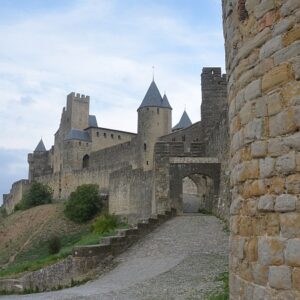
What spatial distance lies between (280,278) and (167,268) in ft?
30.1

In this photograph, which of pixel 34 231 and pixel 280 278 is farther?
pixel 34 231

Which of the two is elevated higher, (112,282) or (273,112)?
(273,112)

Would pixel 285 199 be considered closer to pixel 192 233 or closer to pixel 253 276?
pixel 253 276

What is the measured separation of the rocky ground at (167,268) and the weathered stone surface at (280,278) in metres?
5.86

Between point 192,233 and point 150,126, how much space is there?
3373 centimetres

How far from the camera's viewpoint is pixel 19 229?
143 ft

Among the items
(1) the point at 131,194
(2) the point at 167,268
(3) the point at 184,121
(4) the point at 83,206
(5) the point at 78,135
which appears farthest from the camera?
(5) the point at 78,135

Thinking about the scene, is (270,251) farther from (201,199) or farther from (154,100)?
(154,100)

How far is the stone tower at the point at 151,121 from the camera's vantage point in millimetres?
49384

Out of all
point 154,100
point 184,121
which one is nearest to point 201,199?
point 154,100

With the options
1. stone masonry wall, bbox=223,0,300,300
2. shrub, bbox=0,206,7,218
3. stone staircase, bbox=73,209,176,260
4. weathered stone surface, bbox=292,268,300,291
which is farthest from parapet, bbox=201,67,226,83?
shrub, bbox=0,206,7,218

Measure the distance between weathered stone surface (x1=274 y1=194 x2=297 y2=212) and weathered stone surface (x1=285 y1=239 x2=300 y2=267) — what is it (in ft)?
0.79

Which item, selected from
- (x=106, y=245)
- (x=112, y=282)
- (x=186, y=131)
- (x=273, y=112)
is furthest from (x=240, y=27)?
(x=186, y=131)

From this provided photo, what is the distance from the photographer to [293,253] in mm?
3885
